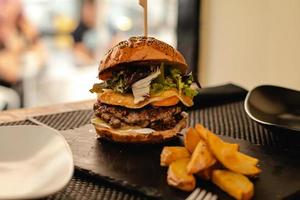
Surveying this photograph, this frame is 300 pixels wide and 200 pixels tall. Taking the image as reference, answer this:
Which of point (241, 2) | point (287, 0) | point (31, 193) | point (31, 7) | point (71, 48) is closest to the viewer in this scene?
point (31, 193)

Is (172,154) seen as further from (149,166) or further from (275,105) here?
(275,105)

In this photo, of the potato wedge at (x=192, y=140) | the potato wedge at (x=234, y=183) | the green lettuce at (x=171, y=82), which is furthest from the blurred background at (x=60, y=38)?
the potato wedge at (x=234, y=183)

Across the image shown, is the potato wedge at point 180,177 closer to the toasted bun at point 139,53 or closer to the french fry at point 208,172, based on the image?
the french fry at point 208,172

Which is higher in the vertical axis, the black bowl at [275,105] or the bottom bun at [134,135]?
the bottom bun at [134,135]

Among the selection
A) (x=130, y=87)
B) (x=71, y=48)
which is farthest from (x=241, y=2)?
(x=130, y=87)

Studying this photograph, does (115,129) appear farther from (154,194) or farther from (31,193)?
(31,193)

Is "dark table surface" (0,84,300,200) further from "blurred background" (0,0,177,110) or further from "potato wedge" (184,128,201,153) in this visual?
"blurred background" (0,0,177,110)

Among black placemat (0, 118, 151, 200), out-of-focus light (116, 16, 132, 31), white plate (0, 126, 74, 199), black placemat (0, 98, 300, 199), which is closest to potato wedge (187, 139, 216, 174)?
black placemat (0, 118, 151, 200)
